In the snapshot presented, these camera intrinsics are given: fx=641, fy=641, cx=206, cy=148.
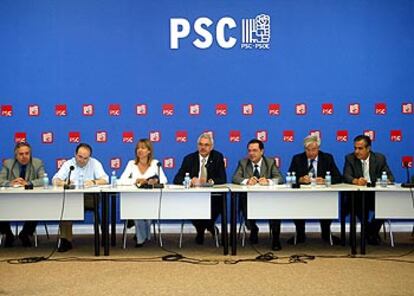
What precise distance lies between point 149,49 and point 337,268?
3.88 meters

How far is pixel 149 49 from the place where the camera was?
8141mm

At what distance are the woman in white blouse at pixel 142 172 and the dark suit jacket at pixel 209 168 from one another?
12.6 inches

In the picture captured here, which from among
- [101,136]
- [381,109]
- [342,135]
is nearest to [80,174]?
[101,136]

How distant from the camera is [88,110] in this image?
8.09 meters

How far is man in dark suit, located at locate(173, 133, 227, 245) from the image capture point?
720cm

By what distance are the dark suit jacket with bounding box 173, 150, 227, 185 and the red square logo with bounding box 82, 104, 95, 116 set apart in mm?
1524

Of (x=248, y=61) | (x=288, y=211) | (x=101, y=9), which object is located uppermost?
(x=101, y=9)

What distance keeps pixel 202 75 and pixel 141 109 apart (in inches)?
35.0

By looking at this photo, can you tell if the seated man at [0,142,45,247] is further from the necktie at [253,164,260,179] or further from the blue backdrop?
the necktie at [253,164,260,179]

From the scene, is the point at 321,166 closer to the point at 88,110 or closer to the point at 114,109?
the point at 114,109

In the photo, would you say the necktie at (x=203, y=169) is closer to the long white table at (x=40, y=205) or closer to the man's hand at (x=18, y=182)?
the long white table at (x=40, y=205)

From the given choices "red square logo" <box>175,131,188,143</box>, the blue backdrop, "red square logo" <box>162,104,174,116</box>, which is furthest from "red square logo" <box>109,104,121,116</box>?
"red square logo" <box>175,131,188,143</box>

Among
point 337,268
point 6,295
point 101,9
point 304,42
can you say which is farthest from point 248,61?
point 6,295

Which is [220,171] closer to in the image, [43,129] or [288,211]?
[288,211]
